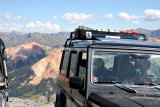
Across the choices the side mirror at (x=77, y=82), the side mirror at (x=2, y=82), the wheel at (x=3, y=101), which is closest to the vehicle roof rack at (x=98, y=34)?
the side mirror at (x=77, y=82)

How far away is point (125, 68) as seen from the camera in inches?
156

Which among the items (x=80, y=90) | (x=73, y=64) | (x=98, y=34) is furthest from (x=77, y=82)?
(x=98, y=34)

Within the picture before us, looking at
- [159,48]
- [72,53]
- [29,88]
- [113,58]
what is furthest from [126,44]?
[29,88]

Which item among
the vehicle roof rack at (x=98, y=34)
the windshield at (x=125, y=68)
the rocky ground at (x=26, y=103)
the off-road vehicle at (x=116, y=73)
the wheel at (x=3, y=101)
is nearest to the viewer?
the off-road vehicle at (x=116, y=73)

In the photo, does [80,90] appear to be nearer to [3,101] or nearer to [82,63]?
[82,63]

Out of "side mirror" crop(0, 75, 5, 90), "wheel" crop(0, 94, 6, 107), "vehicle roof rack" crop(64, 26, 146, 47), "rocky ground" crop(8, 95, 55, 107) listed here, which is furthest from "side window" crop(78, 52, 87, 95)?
"rocky ground" crop(8, 95, 55, 107)

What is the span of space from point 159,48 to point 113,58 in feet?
2.85

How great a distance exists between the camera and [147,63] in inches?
161

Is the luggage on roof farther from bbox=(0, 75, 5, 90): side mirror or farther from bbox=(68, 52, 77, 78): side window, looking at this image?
bbox=(0, 75, 5, 90): side mirror

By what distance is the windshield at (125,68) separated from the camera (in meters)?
3.85

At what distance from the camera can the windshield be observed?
385cm

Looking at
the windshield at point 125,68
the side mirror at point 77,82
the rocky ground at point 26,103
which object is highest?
the windshield at point 125,68

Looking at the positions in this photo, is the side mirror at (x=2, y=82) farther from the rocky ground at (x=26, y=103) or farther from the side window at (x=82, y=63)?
the rocky ground at (x=26, y=103)

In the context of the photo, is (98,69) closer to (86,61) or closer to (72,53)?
(86,61)
